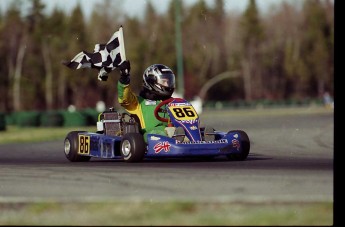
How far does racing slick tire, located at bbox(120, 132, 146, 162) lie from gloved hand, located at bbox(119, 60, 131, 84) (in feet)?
2.58

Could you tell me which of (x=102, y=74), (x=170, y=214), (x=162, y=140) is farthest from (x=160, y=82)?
(x=170, y=214)

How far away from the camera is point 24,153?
630 inches

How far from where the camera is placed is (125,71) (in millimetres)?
12352

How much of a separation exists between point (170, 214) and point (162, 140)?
17.5 feet

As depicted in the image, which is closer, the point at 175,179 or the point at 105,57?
the point at 175,179

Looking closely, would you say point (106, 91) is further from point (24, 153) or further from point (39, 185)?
point (39, 185)

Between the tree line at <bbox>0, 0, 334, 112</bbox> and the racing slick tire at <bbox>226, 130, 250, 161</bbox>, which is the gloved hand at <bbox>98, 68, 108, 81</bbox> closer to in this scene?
the racing slick tire at <bbox>226, 130, 250, 161</bbox>

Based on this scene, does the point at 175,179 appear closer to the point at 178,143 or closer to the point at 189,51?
the point at 178,143

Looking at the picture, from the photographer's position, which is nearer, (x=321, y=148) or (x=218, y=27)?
(x=321, y=148)

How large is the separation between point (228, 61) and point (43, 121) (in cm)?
7316

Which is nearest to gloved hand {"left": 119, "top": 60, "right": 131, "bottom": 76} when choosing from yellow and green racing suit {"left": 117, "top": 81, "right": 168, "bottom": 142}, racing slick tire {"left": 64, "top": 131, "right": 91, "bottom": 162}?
yellow and green racing suit {"left": 117, "top": 81, "right": 168, "bottom": 142}

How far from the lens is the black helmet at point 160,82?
43.2ft

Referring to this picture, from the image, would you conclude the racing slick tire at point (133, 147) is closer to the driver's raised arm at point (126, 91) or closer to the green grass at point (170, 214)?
the driver's raised arm at point (126, 91)
